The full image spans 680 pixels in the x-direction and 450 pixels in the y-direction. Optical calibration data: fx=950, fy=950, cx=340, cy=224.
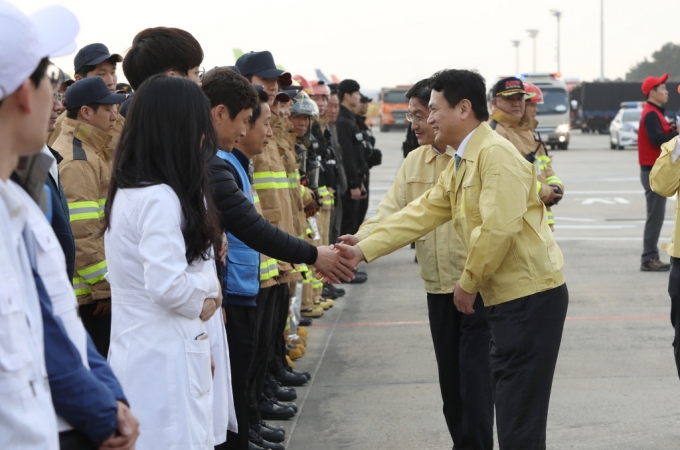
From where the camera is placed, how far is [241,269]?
4.64 meters

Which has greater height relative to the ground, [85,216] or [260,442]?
[85,216]

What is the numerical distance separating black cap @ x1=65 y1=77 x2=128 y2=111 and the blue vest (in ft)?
3.20

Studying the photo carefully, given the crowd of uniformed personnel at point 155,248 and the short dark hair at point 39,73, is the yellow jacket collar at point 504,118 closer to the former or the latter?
the crowd of uniformed personnel at point 155,248

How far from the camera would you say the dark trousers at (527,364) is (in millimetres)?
4145

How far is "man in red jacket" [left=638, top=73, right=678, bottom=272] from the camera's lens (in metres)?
11.2

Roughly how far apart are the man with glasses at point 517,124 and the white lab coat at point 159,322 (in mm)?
4219

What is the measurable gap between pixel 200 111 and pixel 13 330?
1571 mm

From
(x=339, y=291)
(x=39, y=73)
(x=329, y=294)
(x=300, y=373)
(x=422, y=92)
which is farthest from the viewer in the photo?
Result: (x=339, y=291)

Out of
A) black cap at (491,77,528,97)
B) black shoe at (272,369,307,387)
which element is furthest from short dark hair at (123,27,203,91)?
black cap at (491,77,528,97)

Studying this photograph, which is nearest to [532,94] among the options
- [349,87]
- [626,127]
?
[349,87]

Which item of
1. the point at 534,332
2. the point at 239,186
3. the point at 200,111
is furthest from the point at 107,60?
the point at 534,332

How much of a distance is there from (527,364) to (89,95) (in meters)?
2.67

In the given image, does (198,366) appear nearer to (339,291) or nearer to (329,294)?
(329,294)

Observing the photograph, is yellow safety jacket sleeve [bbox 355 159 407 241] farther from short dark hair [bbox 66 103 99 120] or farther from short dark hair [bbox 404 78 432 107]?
short dark hair [bbox 66 103 99 120]
